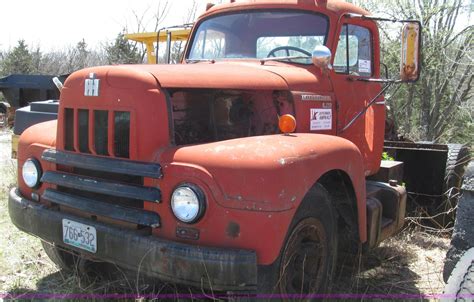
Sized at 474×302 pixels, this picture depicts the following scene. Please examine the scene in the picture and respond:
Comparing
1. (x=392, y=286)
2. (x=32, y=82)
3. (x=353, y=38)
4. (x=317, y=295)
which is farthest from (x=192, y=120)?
(x=32, y=82)

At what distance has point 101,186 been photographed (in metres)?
3.04

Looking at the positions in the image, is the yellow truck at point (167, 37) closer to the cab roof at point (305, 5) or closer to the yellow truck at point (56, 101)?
the yellow truck at point (56, 101)

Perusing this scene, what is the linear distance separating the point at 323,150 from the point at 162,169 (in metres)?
0.99

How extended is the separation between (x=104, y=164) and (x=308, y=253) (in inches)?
54.4

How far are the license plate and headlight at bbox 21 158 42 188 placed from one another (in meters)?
0.55

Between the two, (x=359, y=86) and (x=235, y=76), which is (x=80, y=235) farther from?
(x=359, y=86)

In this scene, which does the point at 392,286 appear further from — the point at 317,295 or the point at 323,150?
the point at 323,150

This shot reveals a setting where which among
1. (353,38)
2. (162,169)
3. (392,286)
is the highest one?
(353,38)

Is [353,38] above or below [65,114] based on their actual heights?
above

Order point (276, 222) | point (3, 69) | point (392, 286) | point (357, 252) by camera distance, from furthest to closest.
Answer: point (3, 69) < point (392, 286) < point (357, 252) < point (276, 222)

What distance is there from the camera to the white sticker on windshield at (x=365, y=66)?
4516 millimetres

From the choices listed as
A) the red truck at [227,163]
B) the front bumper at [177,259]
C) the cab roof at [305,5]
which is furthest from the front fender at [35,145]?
the cab roof at [305,5]

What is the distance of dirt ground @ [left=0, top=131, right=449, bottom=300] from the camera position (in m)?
3.75

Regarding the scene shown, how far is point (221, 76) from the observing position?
3.38 meters
